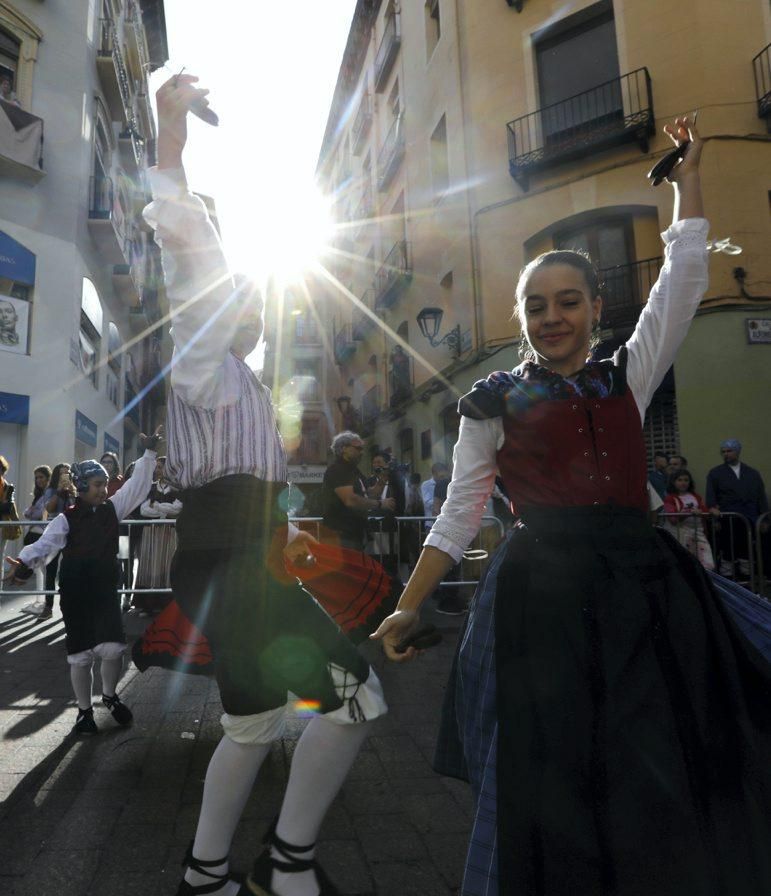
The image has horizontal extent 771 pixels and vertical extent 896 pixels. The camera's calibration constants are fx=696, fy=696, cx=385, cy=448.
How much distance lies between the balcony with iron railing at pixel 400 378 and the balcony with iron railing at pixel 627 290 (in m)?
8.47

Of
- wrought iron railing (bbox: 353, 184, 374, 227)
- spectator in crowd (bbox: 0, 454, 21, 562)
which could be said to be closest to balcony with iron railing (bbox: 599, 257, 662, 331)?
spectator in crowd (bbox: 0, 454, 21, 562)

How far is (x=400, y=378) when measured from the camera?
2106 centimetres

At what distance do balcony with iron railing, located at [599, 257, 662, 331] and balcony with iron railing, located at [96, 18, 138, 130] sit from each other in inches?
522

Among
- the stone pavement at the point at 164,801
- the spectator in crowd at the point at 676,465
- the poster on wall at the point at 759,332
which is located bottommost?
the stone pavement at the point at 164,801

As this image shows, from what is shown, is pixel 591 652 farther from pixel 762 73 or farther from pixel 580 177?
pixel 762 73

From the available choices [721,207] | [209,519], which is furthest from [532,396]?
[721,207]

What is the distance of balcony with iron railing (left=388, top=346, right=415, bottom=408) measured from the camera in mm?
20672

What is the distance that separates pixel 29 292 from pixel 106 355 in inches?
194

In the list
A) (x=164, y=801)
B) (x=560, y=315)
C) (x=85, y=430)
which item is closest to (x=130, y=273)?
(x=85, y=430)

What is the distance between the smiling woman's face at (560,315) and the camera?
1.97 meters

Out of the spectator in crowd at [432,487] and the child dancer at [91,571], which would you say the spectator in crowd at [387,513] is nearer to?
the spectator in crowd at [432,487]

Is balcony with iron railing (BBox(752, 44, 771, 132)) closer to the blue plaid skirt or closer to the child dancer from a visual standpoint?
the child dancer

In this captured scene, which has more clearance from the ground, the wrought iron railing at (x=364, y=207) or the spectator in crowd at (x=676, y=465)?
the wrought iron railing at (x=364, y=207)

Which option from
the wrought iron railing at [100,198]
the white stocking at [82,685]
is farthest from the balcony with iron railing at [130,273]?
the white stocking at [82,685]
